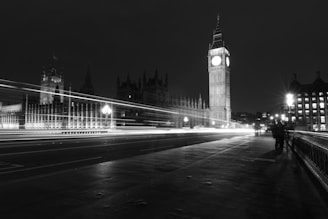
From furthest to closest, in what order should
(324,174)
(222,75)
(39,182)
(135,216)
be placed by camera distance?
(222,75) → (324,174) → (39,182) → (135,216)

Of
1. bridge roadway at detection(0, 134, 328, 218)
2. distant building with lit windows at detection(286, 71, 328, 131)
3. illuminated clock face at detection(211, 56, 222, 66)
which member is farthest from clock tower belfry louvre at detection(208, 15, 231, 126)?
bridge roadway at detection(0, 134, 328, 218)

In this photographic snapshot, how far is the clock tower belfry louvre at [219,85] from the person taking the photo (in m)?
103

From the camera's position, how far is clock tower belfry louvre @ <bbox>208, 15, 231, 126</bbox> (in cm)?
10286

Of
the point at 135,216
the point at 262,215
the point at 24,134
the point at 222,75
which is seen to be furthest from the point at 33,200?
the point at 222,75

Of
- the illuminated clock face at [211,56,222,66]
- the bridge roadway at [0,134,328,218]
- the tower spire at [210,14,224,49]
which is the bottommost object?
the bridge roadway at [0,134,328,218]

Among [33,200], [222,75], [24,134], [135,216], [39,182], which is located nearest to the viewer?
[135,216]

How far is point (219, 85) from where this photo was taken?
10650 centimetres

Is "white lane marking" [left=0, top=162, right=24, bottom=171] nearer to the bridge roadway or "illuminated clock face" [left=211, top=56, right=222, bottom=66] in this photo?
the bridge roadway

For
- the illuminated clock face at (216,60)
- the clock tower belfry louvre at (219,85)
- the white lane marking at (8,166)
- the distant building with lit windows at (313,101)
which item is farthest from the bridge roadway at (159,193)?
the distant building with lit windows at (313,101)

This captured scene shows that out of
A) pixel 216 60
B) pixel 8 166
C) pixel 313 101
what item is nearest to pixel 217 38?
pixel 216 60

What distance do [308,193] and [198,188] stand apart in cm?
258

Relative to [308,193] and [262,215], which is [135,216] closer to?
A: [262,215]

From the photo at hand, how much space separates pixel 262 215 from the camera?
4.22 meters

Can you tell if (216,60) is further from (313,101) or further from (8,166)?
(8,166)
